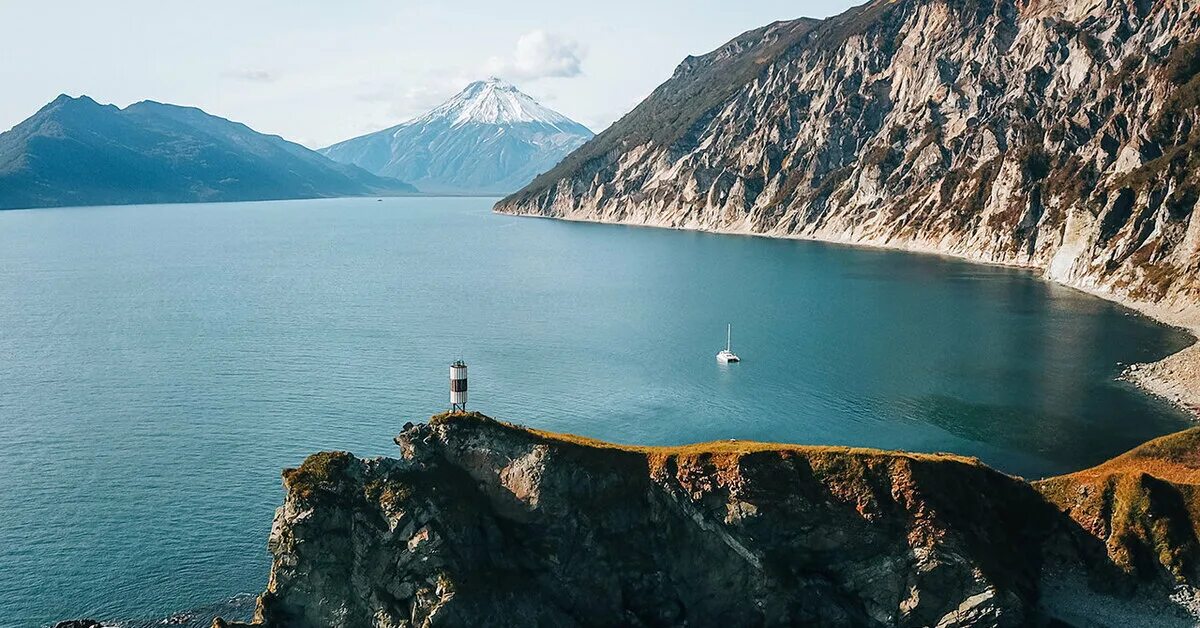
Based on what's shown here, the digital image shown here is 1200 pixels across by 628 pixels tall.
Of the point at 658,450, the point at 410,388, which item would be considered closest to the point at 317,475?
the point at 658,450

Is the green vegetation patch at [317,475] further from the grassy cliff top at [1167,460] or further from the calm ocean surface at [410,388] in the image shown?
the grassy cliff top at [1167,460]

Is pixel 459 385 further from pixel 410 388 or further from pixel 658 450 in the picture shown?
pixel 410 388

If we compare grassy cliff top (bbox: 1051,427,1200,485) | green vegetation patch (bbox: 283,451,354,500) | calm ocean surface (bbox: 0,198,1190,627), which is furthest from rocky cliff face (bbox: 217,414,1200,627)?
calm ocean surface (bbox: 0,198,1190,627)

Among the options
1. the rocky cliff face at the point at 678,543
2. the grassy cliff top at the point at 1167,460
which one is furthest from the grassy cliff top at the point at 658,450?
the grassy cliff top at the point at 1167,460

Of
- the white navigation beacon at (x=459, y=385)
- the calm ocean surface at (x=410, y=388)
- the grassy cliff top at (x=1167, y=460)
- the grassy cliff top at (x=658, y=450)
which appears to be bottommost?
the calm ocean surface at (x=410, y=388)

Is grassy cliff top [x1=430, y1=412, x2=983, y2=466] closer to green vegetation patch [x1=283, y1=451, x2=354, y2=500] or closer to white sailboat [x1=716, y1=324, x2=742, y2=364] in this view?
green vegetation patch [x1=283, y1=451, x2=354, y2=500]

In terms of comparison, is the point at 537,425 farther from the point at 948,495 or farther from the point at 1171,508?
the point at 1171,508
